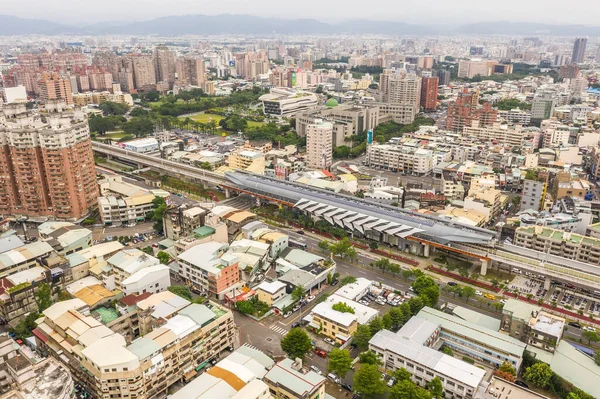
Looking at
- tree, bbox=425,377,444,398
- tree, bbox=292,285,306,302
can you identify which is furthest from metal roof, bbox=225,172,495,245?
tree, bbox=425,377,444,398

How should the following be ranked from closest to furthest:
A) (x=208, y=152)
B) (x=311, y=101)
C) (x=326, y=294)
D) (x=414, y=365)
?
1. (x=414, y=365)
2. (x=326, y=294)
3. (x=208, y=152)
4. (x=311, y=101)

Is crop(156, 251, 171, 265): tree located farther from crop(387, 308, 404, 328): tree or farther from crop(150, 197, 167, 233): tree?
crop(387, 308, 404, 328): tree

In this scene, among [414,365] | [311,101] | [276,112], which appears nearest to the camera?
[414,365]

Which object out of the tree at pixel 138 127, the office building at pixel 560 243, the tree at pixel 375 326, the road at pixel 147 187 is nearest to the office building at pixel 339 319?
the tree at pixel 375 326

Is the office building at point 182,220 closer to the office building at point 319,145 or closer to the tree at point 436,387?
the tree at point 436,387

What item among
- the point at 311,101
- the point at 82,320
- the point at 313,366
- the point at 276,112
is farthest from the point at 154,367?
the point at 311,101

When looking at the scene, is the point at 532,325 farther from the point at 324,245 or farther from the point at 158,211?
the point at 158,211

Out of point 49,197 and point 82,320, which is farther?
point 49,197

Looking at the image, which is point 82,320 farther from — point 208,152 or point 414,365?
point 208,152
